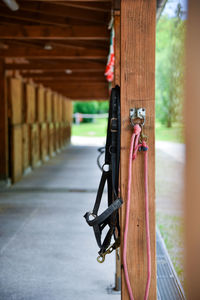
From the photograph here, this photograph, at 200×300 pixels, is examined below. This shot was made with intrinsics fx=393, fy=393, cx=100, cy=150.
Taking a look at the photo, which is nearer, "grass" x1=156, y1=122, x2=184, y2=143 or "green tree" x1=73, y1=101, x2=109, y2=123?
"grass" x1=156, y1=122, x2=184, y2=143

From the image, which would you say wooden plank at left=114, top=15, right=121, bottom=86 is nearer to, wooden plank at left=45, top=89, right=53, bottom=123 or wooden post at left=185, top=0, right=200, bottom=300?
wooden post at left=185, top=0, right=200, bottom=300

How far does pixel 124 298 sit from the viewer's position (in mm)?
1660

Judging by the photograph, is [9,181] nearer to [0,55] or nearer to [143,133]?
[0,55]

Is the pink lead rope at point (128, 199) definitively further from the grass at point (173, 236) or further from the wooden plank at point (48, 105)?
the wooden plank at point (48, 105)

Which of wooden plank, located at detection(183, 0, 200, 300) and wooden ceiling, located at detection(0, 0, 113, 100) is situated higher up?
wooden ceiling, located at detection(0, 0, 113, 100)

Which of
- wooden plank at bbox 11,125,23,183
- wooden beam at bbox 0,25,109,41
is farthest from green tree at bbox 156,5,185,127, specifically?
wooden plank at bbox 11,125,23,183

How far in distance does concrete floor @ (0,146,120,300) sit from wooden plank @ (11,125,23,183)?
73 centimetres

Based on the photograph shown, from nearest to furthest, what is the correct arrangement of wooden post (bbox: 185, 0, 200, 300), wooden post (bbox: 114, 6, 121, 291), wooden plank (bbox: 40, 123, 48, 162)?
1. wooden post (bbox: 185, 0, 200, 300)
2. wooden post (bbox: 114, 6, 121, 291)
3. wooden plank (bbox: 40, 123, 48, 162)

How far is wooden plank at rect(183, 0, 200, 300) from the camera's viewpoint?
51.9 inches

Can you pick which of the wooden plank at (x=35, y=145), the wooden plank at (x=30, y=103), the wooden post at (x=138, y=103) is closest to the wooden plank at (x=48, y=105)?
the wooden plank at (x=35, y=145)

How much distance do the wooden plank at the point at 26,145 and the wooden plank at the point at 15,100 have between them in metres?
0.30

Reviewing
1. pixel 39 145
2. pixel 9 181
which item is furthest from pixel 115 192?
pixel 39 145

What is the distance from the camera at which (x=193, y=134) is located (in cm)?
134

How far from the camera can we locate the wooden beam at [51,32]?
516cm
